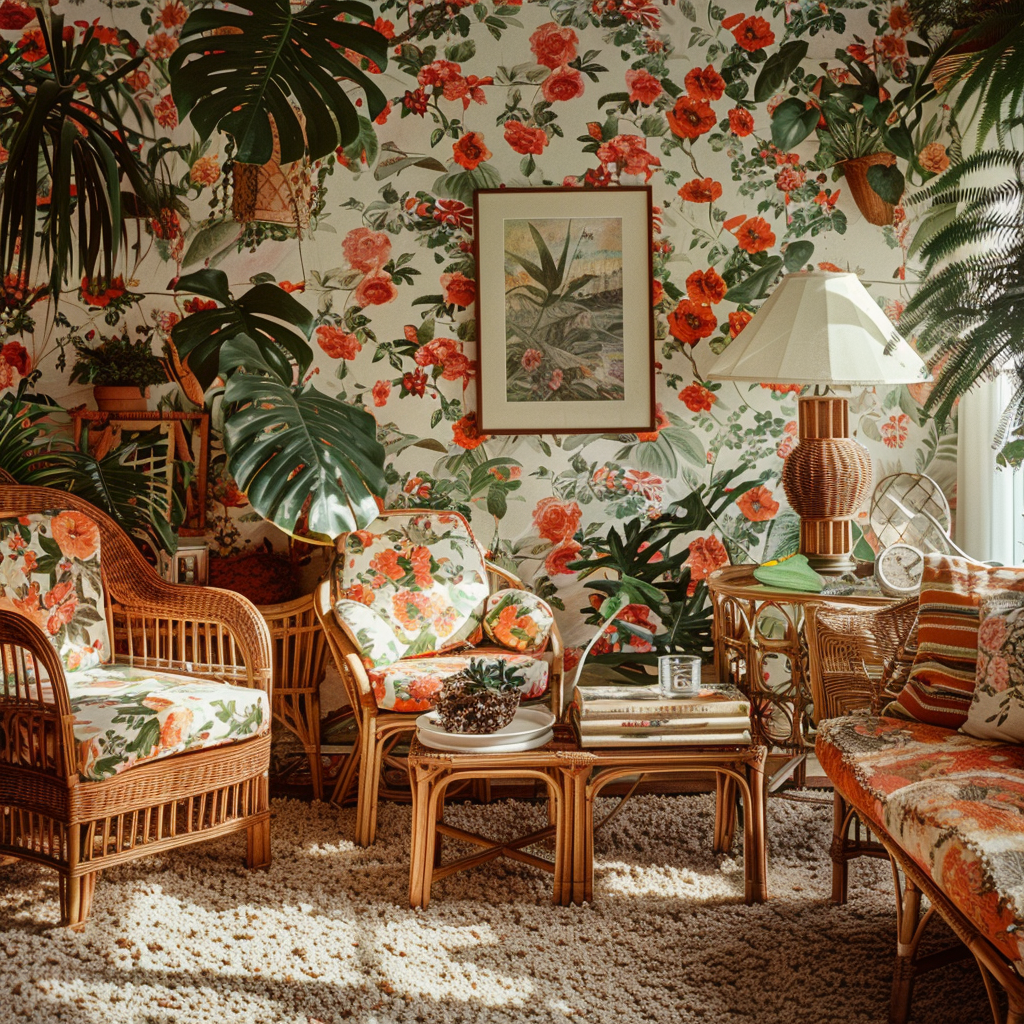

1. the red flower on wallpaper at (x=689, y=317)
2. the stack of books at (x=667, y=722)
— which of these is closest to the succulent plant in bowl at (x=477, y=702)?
the stack of books at (x=667, y=722)

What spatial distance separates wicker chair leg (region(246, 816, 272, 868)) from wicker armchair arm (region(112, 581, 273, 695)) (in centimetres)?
33

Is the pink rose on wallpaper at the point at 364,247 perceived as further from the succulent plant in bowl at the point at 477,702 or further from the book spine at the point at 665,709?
the book spine at the point at 665,709

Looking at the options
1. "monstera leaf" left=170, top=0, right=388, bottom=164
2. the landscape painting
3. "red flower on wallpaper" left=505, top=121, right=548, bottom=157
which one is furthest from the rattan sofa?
"red flower on wallpaper" left=505, top=121, right=548, bottom=157

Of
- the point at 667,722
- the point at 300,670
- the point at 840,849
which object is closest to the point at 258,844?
the point at 300,670

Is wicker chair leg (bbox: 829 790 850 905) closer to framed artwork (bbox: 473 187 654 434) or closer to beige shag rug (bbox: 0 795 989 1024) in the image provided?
beige shag rug (bbox: 0 795 989 1024)

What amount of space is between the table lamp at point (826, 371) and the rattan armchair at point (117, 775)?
151cm

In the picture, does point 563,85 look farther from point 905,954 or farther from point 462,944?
point 905,954

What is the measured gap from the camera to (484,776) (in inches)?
89.8

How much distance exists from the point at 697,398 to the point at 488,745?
1693mm

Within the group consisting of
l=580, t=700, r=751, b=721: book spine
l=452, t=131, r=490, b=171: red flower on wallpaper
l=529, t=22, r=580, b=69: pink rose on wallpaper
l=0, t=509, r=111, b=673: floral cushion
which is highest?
l=529, t=22, r=580, b=69: pink rose on wallpaper

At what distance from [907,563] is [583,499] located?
1.15 meters

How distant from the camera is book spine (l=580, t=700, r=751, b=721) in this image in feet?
7.38

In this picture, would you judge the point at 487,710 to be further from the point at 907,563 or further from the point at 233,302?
the point at 233,302

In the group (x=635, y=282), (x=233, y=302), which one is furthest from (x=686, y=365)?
(x=233, y=302)
